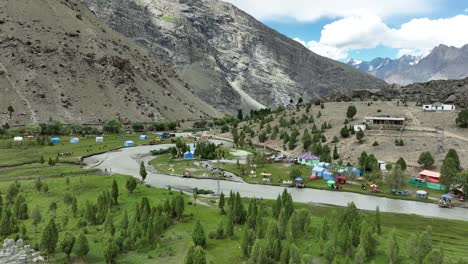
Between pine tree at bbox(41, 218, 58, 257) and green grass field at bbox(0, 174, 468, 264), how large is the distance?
3.58 feet

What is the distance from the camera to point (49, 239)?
37.1 metres

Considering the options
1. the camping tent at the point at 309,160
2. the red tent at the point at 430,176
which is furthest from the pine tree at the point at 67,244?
the camping tent at the point at 309,160

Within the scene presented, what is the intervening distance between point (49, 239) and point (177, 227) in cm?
1410

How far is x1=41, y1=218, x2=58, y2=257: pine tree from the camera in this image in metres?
36.9

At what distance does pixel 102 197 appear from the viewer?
1960 inches

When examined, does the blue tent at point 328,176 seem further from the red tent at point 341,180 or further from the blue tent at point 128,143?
the blue tent at point 128,143

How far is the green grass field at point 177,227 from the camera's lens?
3830cm

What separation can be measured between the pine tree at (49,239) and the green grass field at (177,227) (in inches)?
42.9

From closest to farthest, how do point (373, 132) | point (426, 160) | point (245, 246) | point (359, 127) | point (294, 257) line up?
point (294, 257), point (245, 246), point (426, 160), point (373, 132), point (359, 127)

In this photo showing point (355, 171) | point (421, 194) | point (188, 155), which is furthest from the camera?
point (188, 155)

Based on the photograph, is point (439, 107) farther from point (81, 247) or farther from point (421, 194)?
point (81, 247)

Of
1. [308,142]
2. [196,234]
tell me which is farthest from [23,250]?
[308,142]

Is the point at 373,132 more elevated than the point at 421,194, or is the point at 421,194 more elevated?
the point at 373,132

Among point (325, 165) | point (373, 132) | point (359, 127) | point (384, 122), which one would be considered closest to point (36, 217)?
point (325, 165)
